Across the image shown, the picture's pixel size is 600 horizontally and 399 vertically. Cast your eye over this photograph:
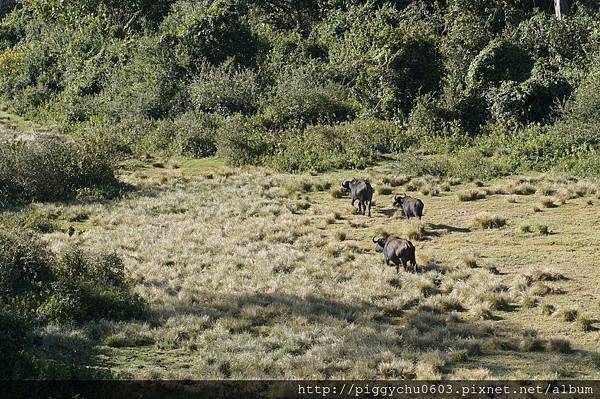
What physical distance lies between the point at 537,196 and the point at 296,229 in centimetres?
824

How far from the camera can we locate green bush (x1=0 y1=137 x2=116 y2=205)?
24.6 meters

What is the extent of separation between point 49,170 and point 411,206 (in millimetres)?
12860

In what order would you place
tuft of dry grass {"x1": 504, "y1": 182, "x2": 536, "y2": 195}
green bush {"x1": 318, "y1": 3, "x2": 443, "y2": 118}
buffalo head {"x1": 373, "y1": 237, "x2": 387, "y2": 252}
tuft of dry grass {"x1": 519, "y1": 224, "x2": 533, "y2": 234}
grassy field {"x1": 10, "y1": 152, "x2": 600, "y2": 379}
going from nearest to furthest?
grassy field {"x1": 10, "y1": 152, "x2": 600, "y2": 379} → buffalo head {"x1": 373, "y1": 237, "x2": 387, "y2": 252} → tuft of dry grass {"x1": 519, "y1": 224, "x2": 533, "y2": 234} → tuft of dry grass {"x1": 504, "y1": 182, "x2": 536, "y2": 195} → green bush {"x1": 318, "y1": 3, "x2": 443, "y2": 118}

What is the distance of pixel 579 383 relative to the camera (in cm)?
1081

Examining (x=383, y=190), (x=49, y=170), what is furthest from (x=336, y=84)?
(x=49, y=170)

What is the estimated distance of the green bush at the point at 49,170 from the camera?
2458 centimetres

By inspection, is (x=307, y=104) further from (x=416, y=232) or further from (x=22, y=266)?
(x=22, y=266)

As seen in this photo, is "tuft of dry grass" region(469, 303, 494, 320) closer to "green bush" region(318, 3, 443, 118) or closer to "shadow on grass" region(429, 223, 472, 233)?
"shadow on grass" region(429, 223, 472, 233)

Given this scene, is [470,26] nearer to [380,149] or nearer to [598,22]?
[598,22]

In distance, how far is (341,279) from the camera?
54.4 ft

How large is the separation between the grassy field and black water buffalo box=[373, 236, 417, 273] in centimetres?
39

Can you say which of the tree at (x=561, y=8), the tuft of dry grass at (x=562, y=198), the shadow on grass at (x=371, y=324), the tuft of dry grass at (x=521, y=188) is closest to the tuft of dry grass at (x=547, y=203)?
the tuft of dry grass at (x=562, y=198)

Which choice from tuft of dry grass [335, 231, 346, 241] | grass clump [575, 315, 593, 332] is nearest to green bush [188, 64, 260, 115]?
tuft of dry grass [335, 231, 346, 241]

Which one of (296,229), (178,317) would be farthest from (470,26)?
(178,317)
